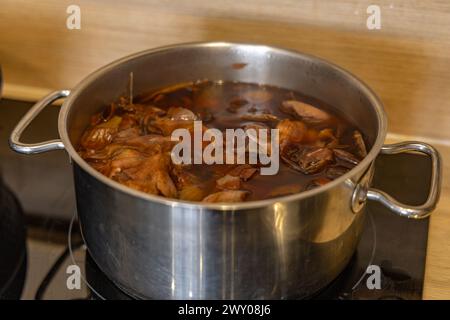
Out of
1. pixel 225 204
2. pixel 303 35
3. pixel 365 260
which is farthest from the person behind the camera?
pixel 303 35

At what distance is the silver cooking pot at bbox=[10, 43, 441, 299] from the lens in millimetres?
805

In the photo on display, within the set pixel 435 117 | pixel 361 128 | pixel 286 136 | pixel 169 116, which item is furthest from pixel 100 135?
pixel 435 117

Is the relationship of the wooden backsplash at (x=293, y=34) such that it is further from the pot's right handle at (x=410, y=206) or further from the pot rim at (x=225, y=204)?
the pot's right handle at (x=410, y=206)

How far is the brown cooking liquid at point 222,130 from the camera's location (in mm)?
952

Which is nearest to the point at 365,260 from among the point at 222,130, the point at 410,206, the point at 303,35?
the point at 410,206

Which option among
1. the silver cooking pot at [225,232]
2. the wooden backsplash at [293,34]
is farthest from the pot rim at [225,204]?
the wooden backsplash at [293,34]

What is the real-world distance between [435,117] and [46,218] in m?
0.71

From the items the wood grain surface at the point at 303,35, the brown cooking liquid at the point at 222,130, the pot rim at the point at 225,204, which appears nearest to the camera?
the pot rim at the point at 225,204

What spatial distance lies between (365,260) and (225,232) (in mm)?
304

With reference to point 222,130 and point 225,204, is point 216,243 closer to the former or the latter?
point 225,204

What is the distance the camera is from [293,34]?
4.05 ft

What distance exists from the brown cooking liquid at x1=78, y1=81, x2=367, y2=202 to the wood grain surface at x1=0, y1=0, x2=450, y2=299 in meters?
0.13

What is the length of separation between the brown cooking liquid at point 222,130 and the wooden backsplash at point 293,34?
13 centimetres


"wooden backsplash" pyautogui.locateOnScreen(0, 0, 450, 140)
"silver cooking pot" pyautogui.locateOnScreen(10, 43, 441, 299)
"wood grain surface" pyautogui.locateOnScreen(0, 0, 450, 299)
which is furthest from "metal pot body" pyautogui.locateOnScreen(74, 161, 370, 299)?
"wooden backsplash" pyautogui.locateOnScreen(0, 0, 450, 140)
